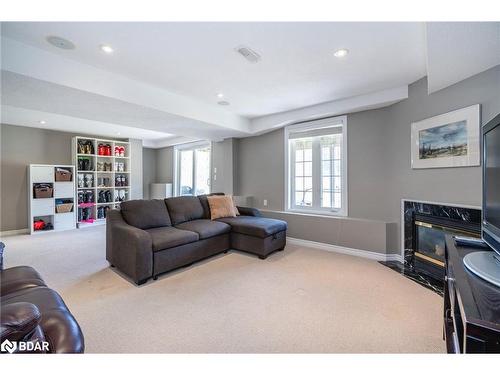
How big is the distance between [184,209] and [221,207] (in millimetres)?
641

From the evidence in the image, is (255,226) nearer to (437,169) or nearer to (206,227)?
(206,227)

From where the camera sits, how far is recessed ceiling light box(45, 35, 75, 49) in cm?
194

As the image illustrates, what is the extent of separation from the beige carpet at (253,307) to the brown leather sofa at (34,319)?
21.5 inches

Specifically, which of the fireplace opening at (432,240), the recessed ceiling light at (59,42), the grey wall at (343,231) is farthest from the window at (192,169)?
the fireplace opening at (432,240)

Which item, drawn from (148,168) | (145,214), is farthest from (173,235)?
(148,168)

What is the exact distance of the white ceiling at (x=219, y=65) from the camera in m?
1.81

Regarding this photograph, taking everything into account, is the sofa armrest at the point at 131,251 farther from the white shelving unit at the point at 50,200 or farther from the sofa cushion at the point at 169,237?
the white shelving unit at the point at 50,200

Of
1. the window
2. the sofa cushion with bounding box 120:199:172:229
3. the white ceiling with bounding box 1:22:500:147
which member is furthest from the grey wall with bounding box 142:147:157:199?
the sofa cushion with bounding box 120:199:172:229

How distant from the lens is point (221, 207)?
3955 mm

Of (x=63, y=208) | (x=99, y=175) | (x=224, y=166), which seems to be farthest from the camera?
(x=99, y=175)

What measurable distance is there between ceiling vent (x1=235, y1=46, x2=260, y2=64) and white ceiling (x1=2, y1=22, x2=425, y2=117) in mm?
58

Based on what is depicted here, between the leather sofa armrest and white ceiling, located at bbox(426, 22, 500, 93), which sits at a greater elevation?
white ceiling, located at bbox(426, 22, 500, 93)

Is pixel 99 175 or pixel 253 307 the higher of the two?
pixel 99 175

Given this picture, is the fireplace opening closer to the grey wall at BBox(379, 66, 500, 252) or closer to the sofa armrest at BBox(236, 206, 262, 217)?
the grey wall at BBox(379, 66, 500, 252)
